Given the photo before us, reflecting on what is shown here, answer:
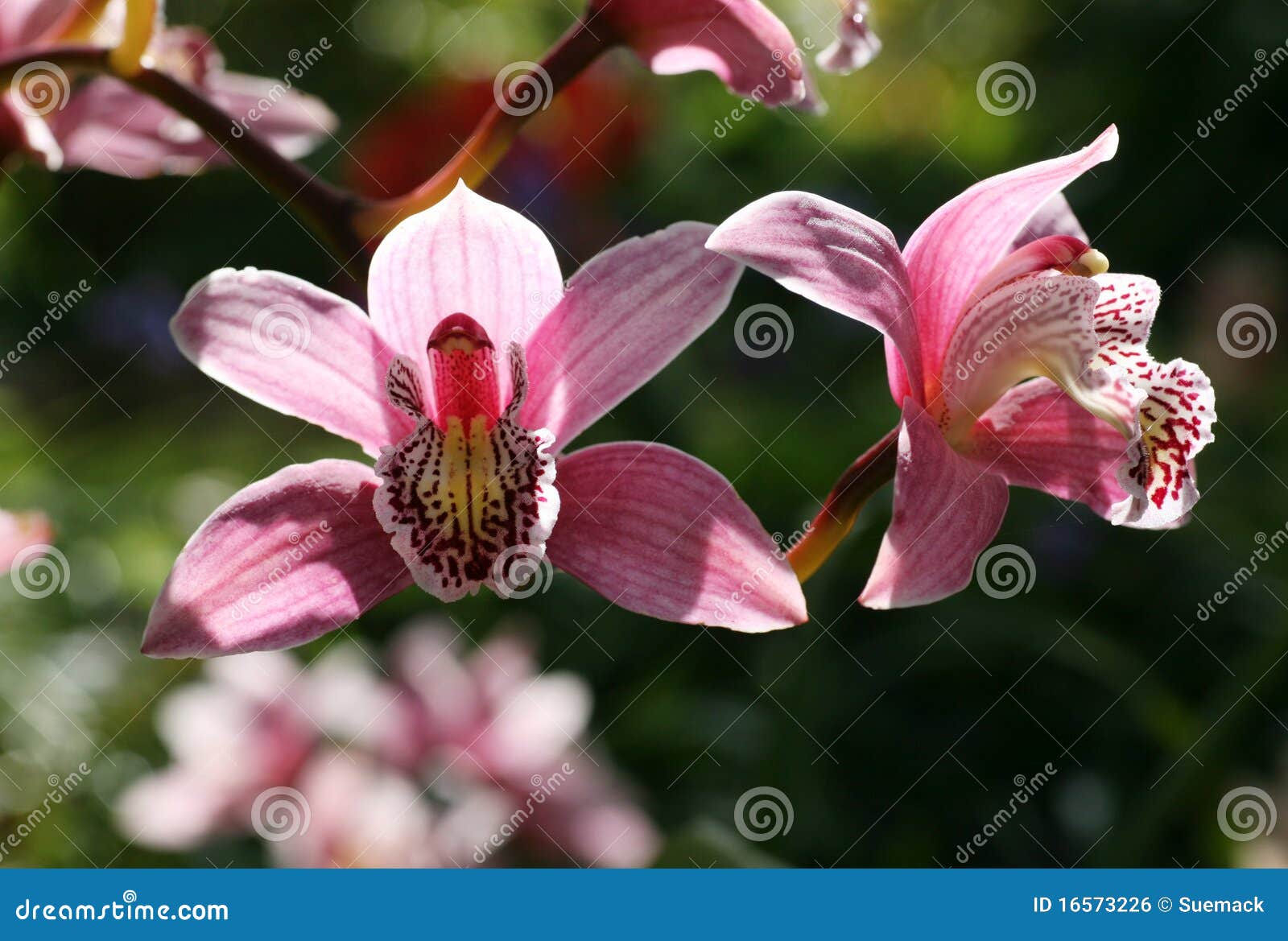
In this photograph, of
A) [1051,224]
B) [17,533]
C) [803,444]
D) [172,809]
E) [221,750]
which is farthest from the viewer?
[803,444]

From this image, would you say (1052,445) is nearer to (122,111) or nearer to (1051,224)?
(1051,224)

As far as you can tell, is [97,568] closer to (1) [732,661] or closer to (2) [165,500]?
(2) [165,500]

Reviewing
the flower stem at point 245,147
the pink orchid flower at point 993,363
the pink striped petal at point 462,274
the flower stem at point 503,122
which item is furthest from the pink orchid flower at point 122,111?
the pink orchid flower at point 993,363

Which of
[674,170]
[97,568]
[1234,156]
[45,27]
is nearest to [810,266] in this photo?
[45,27]

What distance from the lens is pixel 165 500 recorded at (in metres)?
2.36

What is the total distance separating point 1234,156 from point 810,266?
2363 mm

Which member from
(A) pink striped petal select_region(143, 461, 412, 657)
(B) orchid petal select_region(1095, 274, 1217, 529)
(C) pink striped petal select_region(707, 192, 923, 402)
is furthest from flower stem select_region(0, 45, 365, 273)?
(B) orchid petal select_region(1095, 274, 1217, 529)

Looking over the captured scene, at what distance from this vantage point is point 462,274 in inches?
35.8

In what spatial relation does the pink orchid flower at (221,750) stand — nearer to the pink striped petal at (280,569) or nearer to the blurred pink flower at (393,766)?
the blurred pink flower at (393,766)

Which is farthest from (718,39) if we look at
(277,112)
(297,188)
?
(277,112)

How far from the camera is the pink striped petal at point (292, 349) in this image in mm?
873

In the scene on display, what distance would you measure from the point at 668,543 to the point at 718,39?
43 cm

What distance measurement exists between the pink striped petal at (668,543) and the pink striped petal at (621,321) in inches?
1.8

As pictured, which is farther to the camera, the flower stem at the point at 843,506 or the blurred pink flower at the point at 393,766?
the blurred pink flower at the point at 393,766
